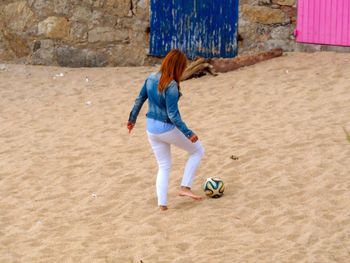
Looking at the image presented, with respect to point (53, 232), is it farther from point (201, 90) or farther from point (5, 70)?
point (5, 70)

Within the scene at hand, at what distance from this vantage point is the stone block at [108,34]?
47.3 feet

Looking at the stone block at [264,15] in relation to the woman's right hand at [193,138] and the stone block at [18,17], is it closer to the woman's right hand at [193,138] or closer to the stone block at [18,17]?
the stone block at [18,17]

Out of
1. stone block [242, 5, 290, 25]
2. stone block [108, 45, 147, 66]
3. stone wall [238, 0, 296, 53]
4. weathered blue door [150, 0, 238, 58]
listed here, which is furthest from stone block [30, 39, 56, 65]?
stone block [242, 5, 290, 25]

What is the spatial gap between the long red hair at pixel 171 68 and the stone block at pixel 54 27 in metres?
6.86

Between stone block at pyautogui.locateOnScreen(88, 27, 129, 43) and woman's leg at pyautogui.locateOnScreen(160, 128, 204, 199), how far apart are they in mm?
6294

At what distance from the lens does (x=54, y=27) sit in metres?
14.6

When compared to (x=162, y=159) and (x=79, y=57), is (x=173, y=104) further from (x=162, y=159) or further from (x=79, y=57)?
(x=79, y=57)

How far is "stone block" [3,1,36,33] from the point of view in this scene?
577 inches

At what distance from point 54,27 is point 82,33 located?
442 millimetres

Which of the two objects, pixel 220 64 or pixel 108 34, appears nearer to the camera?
pixel 220 64

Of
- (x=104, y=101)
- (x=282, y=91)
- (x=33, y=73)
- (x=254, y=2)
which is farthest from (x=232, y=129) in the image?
(x=33, y=73)

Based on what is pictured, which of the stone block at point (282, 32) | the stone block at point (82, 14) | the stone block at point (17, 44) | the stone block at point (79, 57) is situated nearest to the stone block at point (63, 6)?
the stone block at point (82, 14)

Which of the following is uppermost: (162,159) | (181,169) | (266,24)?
(266,24)

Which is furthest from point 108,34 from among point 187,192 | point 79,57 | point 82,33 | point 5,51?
point 187,192
